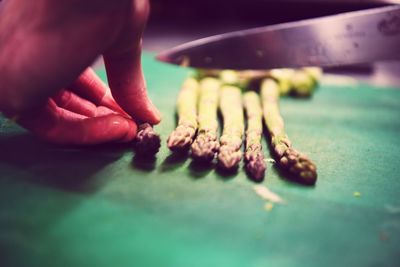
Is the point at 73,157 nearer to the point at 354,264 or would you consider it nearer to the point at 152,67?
the point at 354,264

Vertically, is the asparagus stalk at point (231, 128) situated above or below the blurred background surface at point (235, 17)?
above

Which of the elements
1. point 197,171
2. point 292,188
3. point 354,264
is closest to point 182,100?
point 197,171

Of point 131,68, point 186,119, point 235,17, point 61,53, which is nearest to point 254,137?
point 186,119

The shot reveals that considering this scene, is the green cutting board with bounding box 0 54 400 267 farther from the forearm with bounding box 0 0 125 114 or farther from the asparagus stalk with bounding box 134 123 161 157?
the forearm with bounding box 0 0 125 114

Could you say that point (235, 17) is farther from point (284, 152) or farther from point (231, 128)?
point (284, 152)

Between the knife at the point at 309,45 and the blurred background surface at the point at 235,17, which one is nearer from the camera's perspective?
the knife at the point at 309,45

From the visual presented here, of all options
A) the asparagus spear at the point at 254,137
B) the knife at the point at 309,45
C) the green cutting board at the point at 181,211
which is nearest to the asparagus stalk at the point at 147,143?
the green cutting board at the point at 181,211

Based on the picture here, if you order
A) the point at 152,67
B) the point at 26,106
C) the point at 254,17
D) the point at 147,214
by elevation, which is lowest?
the point at 254,17

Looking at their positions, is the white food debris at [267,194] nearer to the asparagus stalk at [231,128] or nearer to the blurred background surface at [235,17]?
the asparagus stalk at [231,128]
